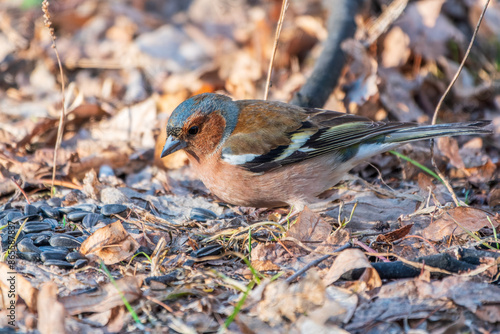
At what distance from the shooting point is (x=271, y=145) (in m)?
4.15

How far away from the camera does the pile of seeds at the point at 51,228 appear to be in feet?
11.0

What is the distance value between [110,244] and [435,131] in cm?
257

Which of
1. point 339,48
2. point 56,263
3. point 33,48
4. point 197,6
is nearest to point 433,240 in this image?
point 56,263

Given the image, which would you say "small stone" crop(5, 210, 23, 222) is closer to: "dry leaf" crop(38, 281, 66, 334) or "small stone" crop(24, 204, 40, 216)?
"small stone" crop(24, 204, 40, 216)

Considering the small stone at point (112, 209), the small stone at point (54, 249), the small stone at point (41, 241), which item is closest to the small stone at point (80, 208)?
the small stone at point (112, 209)

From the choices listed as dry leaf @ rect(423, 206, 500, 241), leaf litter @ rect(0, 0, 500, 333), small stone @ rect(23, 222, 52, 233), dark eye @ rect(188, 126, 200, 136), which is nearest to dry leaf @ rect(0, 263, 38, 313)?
leaf litter @ rect(0, 0, 500, 333)

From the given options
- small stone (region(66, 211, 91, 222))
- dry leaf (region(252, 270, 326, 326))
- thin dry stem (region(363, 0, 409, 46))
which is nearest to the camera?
dry leaf (region(252, 270, 326, 326))

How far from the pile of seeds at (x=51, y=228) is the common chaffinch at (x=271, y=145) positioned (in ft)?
2.57

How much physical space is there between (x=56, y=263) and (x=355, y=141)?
2464 millimetres

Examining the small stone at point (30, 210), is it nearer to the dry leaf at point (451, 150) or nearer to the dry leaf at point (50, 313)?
the dry leaf at point (50, 313)

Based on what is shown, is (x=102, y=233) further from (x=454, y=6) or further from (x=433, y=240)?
(x=454, y=6)

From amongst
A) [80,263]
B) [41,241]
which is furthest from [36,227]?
[80,263]

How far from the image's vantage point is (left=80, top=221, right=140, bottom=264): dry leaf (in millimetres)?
3359

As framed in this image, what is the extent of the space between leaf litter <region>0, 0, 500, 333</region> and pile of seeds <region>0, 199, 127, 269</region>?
16 mm
